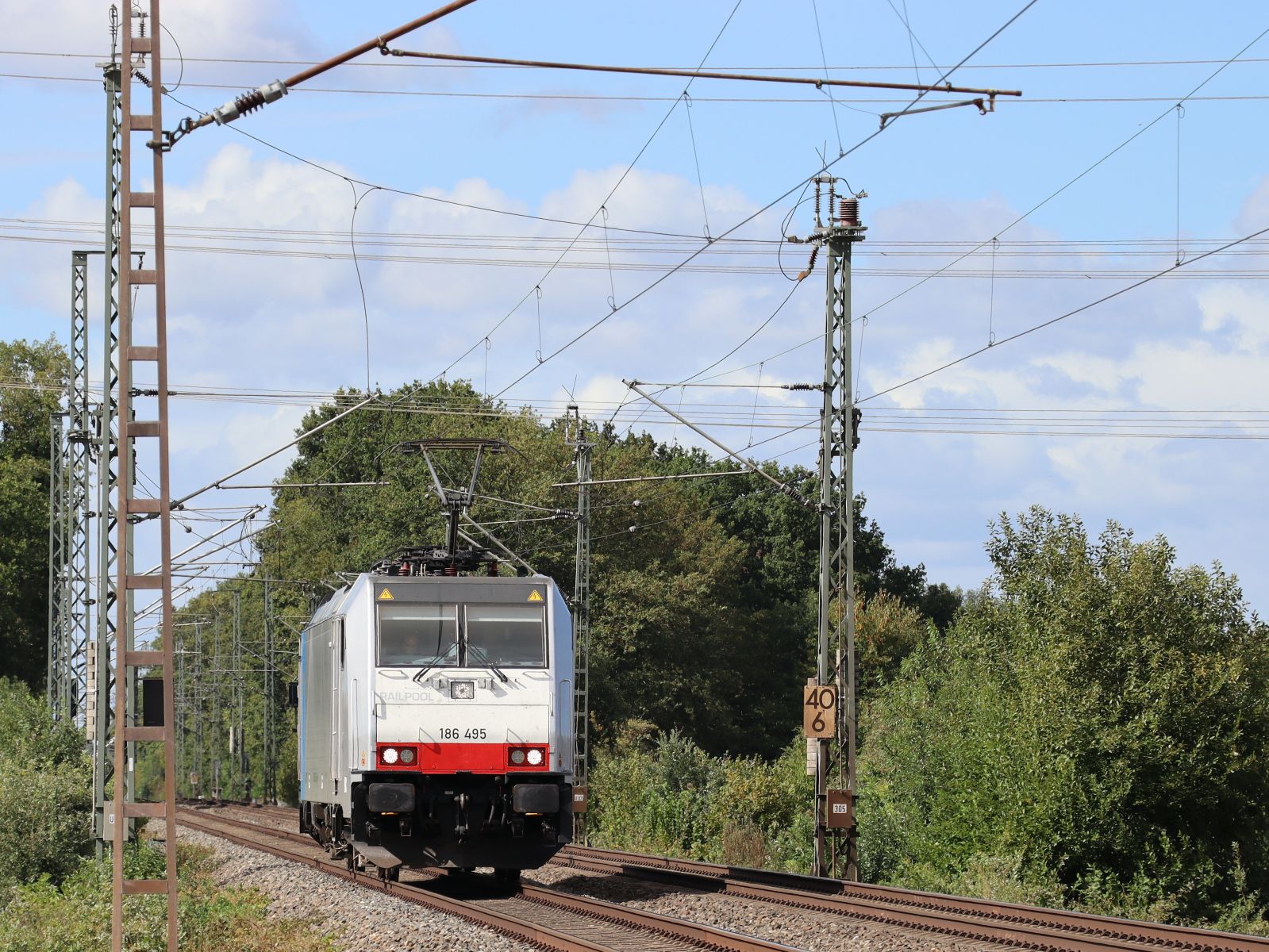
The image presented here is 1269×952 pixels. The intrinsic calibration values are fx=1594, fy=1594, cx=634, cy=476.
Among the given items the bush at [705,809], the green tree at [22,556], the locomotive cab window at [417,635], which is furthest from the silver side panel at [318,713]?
the green tree at [22,556]

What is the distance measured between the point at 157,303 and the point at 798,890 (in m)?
13.3

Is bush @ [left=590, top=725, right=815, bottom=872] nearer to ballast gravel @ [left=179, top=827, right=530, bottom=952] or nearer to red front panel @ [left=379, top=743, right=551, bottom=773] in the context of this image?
ballast gravel @ [left=179, top=827, right=530, bottom=952]

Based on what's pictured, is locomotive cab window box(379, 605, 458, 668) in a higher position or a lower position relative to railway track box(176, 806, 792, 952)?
higher

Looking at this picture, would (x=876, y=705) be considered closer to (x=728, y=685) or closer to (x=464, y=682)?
(x=728, y=685)

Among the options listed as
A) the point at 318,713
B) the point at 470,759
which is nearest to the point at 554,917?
the point at 470,759

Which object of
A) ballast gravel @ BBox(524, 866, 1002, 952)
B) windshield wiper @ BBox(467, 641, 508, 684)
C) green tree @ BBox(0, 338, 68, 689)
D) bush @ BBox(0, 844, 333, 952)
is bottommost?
ballast gravel @ BBox(524, 866, 1002, 952)

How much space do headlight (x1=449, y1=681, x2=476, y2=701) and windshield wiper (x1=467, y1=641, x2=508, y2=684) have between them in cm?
31

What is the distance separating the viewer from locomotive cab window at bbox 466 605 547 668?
1800 centimetres

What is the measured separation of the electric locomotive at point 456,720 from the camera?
17484 millimetres

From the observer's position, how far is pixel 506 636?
18.1m

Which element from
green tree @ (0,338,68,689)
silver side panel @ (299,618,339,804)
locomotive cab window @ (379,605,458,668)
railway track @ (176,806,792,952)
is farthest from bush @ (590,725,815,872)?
green tree @ (0,338,68,689)

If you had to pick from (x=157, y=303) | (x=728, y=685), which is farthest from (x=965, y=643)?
(x=728, y=685)

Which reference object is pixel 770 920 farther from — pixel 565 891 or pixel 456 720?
pixel 565 891

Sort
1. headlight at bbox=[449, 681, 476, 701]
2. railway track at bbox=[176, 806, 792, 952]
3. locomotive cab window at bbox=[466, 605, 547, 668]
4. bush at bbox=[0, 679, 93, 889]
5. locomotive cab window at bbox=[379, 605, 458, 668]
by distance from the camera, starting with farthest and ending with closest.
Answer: bush at bbox=[0, 679, 93, 889] < locomotive cab window at bbox=[466, 605, 547, 668] < locomotive cab window at bbox=[379, 605, 458, 668] < headlight at bbox=[449, 681, 476, 701] < railway track at bbox=[176, 806, 792, 952]
